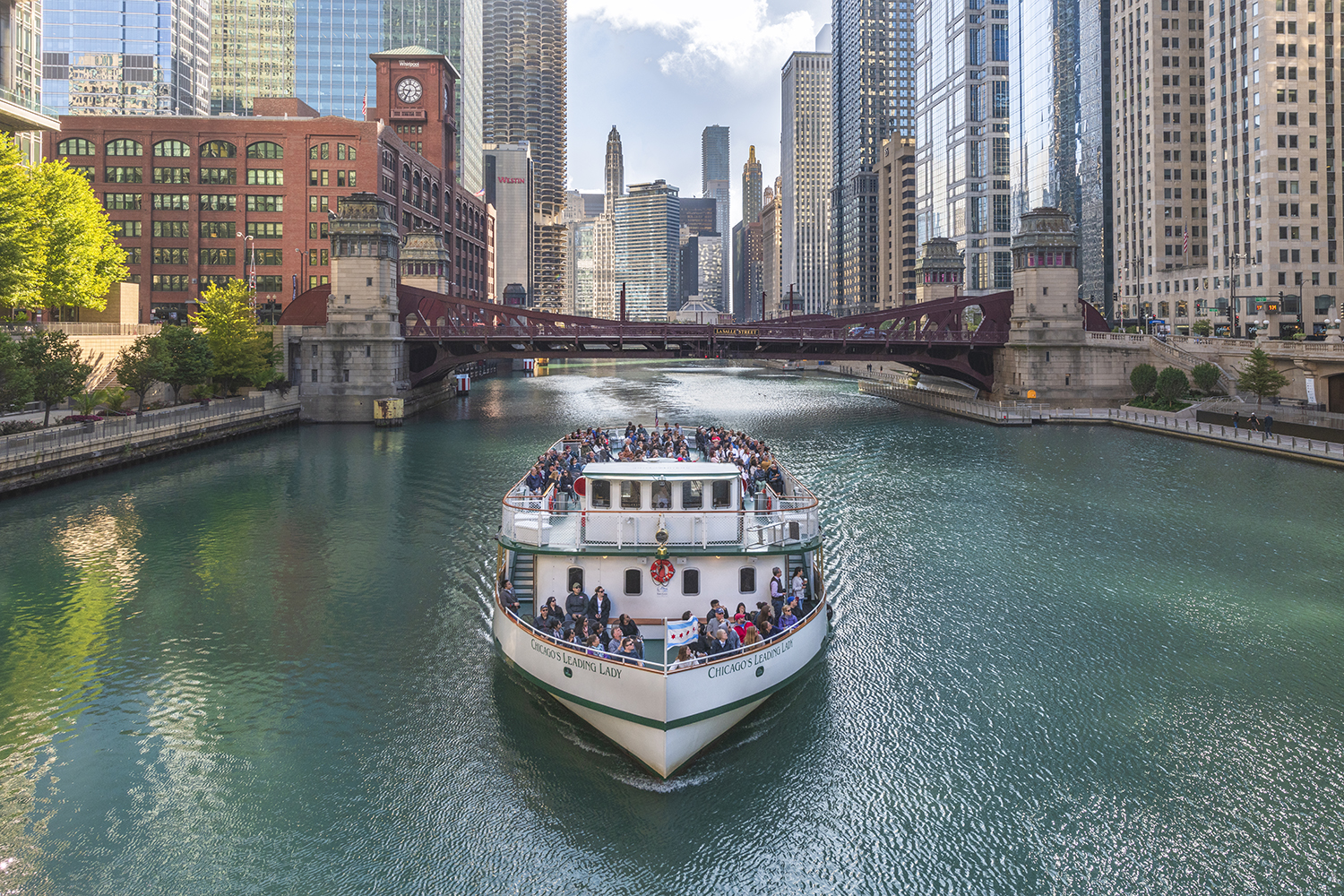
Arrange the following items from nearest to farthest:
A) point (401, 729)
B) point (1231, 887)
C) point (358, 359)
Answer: point (1231, 887)
point (401, 729)
point (358, 359)

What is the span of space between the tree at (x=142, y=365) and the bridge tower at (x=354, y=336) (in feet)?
50.6

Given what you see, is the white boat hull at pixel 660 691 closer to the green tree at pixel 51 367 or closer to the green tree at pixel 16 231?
the green tree at pixel 51 367

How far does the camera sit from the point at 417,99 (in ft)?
513

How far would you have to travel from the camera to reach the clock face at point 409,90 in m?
156

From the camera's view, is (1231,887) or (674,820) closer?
(1231,887)

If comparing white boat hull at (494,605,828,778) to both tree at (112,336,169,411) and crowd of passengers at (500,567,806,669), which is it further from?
tree at (112,336,169,411)

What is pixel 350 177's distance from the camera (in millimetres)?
111812

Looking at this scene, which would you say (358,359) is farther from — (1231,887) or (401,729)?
(1231,887)

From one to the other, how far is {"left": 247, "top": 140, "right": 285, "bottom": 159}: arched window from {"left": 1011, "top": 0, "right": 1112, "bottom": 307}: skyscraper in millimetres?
131193

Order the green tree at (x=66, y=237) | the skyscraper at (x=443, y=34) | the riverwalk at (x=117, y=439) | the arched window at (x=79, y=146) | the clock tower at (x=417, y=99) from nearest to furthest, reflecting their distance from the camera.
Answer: the riverwalk at (x=117, y=439), the green tree at (x=66, y=237), the arched window at (x=79, y=146), the clock tower at (x=417, y=99), the skyscraper at (x=443, y=34)

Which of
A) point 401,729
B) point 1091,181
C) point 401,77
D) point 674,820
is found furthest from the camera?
point 1091,181

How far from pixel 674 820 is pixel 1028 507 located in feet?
109

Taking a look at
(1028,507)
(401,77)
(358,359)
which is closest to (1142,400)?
(1028,507)

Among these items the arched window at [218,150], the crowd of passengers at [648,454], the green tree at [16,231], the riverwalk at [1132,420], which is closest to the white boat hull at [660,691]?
the crowd of passengers at [648,454]
